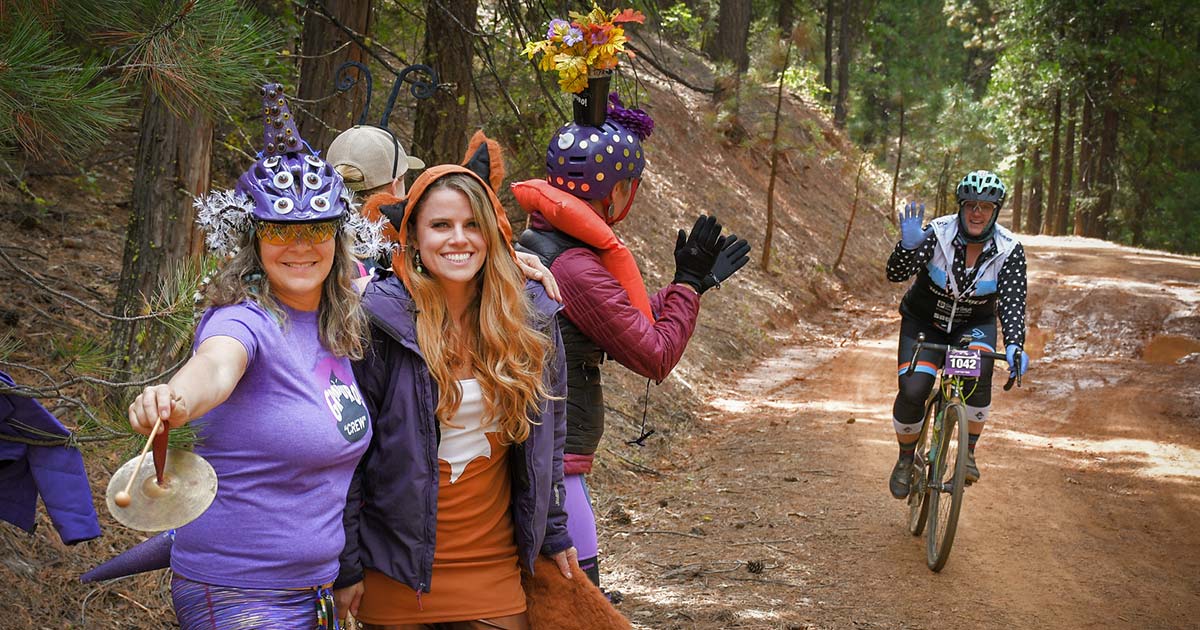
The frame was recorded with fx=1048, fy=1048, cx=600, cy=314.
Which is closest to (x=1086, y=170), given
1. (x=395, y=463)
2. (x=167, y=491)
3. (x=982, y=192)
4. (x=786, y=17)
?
(x=786, y=17)

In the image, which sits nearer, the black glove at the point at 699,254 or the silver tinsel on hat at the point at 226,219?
the silver tinsel on hat at the point at 226,219

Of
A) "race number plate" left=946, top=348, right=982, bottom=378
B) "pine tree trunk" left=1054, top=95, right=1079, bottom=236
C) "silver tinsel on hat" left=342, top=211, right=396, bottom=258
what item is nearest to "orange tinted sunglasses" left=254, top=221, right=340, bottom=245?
"silver tinsel on hat" left=342, top=211, right=396, bottom=258

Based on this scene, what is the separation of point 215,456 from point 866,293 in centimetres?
2129

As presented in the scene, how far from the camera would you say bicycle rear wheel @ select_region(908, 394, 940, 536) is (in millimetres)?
6857

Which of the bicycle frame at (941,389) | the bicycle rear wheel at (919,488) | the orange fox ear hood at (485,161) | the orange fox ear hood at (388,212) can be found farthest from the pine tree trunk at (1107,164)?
the orange fox ear hood at (388,212)

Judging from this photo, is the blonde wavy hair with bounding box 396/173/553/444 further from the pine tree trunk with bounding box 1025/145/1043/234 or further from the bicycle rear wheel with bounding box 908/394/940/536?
the pine tree trunk with bounding box 1025/145/1043/234

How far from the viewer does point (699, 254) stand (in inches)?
151

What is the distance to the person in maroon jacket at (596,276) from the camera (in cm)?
358

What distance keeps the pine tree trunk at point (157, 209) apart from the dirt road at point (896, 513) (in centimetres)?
304

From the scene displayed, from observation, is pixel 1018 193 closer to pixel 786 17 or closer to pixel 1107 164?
pixel 1107 164

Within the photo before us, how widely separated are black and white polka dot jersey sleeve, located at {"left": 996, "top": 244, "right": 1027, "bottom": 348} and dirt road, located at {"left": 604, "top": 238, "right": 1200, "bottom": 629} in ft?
A: 4.88

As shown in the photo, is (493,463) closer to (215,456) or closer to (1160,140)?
(215,456)

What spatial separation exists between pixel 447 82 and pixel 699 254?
439 cm

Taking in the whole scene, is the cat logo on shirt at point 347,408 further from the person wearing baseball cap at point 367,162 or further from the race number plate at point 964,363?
the race number plate at point 964,363
